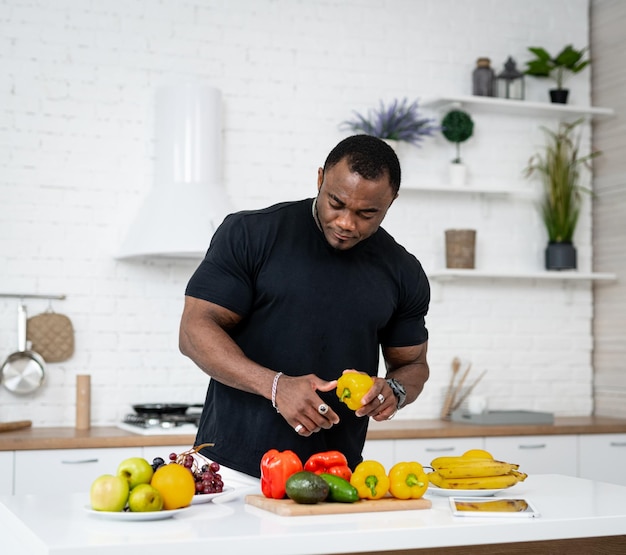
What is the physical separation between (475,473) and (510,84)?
131 inches

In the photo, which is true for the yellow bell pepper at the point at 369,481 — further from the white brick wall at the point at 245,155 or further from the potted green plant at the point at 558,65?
the potted green plant at the point at 558,65

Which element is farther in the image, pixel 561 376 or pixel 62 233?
pixel 561 376

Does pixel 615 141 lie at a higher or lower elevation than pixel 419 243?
higher

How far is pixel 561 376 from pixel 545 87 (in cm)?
164

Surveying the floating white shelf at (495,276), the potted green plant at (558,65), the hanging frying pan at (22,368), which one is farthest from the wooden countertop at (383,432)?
the potted green plant at (558,65)

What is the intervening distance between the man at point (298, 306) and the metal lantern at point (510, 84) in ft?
8.94

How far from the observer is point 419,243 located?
5.19m

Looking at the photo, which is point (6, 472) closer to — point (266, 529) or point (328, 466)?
point (328, 466)

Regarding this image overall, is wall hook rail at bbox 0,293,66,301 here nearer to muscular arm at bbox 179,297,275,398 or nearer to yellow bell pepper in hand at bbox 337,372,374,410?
muscular arm at bbox 179,297,275,398

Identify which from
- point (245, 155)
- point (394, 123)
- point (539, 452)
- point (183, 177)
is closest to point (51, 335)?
point (183, 177)

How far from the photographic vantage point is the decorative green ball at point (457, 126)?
5.13 metres

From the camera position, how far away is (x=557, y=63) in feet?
17.5

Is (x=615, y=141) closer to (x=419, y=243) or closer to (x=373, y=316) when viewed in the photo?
(x=419, y=243)

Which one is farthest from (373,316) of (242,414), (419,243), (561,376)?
(561,376)
